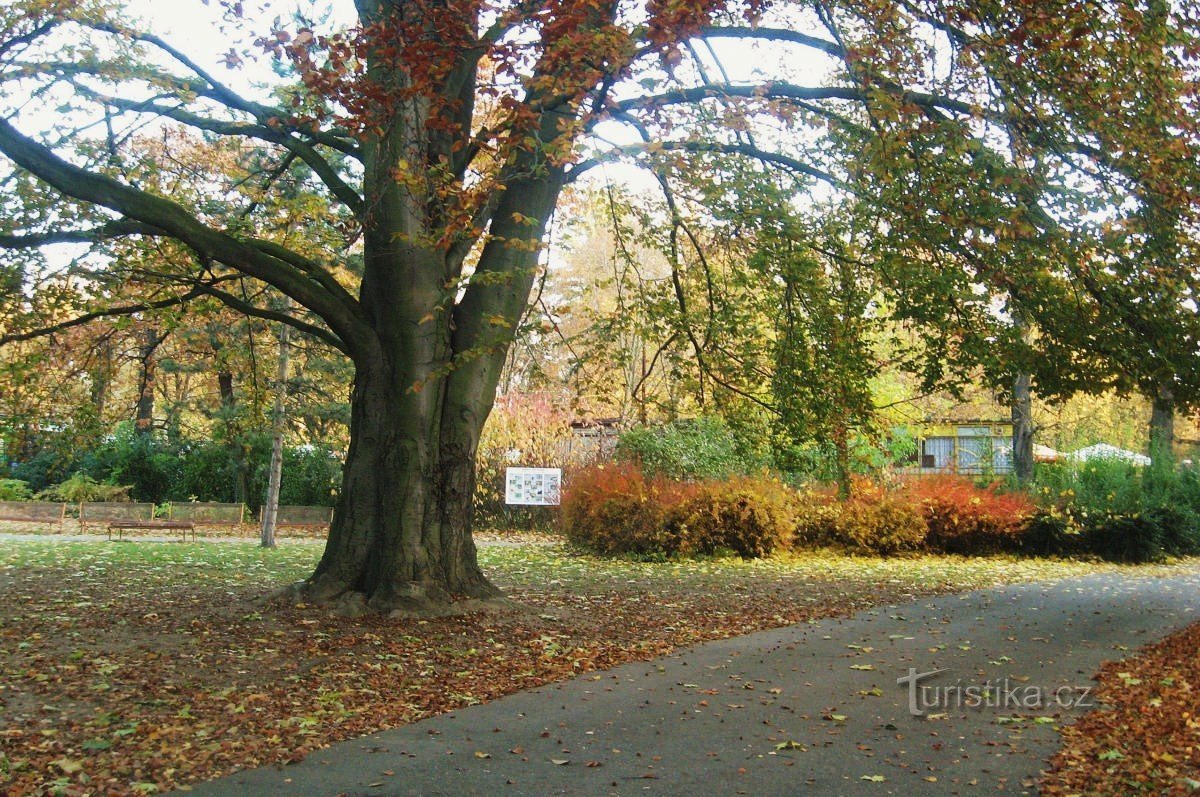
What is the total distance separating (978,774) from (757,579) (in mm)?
9243

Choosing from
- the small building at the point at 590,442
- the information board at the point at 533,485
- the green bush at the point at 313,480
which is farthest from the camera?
the green bush at the point at 313,480

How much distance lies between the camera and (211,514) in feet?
76.9

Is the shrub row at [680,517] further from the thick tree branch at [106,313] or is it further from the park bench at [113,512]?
the park bench at [113,512]

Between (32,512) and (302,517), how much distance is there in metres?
6.64

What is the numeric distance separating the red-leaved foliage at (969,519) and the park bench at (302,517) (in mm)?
13781

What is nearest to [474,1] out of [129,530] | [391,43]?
[391,43]

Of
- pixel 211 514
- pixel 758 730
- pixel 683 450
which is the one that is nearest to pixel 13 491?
pixel 211 514

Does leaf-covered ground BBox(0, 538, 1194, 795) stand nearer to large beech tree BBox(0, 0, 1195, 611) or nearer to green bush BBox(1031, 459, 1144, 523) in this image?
large beech tree BBox(0, 0, 1195, 611)

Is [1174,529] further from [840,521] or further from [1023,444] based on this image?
[840,521]

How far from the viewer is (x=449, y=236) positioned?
8453 mm

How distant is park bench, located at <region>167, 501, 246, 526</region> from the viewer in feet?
76.1

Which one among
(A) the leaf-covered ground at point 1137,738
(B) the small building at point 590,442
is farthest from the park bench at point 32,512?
(A) the leaf-covered ground at point 1137,738

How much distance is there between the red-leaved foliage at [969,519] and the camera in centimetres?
2006

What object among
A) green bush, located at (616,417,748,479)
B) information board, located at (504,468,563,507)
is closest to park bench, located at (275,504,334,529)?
information board, located at (504,468,563,507)
